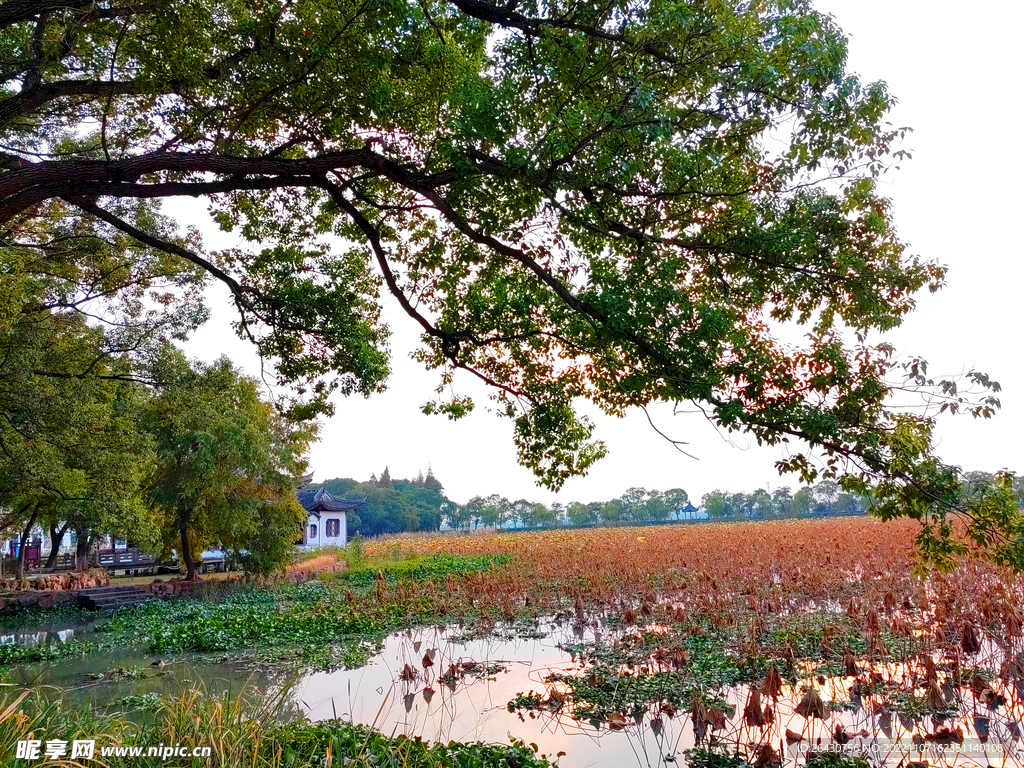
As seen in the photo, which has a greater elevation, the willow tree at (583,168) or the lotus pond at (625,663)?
Result: the willow tree at (583,168)

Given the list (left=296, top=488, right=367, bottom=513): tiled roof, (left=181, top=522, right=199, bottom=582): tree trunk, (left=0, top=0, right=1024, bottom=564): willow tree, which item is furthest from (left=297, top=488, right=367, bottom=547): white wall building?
(left=0, top=0, right=1024, bottom=564): willow tree

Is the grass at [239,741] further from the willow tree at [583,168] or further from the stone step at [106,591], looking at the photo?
the stone step at [106,591]

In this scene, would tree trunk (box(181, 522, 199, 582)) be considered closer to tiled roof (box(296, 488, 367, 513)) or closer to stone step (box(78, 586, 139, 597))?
stone step (box(78, 586, 139, 597))

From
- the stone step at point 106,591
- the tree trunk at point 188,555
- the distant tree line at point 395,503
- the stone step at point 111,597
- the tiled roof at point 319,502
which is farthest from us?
the distant tree line at point 395,503

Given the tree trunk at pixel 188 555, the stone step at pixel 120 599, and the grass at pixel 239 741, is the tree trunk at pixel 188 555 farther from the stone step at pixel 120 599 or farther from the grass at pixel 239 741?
the grass at pixel 239 741

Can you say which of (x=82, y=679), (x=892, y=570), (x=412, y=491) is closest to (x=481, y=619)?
(x=82, y=679)

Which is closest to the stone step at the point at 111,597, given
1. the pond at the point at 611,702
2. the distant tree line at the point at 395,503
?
the pond at the point at 611,702

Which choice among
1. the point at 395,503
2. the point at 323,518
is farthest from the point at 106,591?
the point at 395,503

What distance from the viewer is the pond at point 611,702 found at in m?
5.59

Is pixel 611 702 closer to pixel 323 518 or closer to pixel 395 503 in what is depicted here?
pixel 323 518

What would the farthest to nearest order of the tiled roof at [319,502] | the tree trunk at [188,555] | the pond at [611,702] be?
the tiled roof at [319,502], the tree trunk at [188,555], the pond at [611,702]

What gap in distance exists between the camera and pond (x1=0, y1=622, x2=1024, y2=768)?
5586 mm

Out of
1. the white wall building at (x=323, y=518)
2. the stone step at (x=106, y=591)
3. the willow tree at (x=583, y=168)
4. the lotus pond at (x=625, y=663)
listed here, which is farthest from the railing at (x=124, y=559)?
the willow tree at (x=583, y=168)

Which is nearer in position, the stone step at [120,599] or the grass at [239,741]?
the grass at [239,741]
